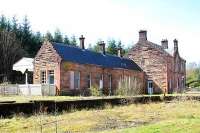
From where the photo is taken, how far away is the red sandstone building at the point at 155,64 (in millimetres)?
61469

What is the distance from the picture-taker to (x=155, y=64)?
61.9 m

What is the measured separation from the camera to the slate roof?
44.5m

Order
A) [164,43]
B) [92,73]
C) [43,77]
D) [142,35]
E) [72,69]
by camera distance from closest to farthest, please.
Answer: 1. [72,69]
2. [43,77]
3. [92,73]
4. [142,35]
5. [164,43]

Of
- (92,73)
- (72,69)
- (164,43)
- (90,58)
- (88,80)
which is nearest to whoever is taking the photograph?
(72,69)

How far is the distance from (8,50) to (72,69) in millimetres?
31373

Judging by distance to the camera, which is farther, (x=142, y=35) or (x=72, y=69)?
(x=142, y=35)

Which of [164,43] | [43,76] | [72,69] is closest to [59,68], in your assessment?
[72,69]

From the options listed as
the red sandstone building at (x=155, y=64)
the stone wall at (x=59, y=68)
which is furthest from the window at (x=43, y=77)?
the red sandstone building at (x=155, y=64)

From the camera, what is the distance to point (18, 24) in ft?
277

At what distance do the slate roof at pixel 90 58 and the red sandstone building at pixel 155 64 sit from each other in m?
1.46

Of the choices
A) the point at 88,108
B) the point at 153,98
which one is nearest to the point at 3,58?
the point at 153,98

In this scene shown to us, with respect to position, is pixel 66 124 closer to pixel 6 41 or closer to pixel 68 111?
pixel 68 111

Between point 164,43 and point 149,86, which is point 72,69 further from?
point 164,43

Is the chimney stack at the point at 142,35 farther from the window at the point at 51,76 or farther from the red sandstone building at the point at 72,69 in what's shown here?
the window at the point at 51,76
